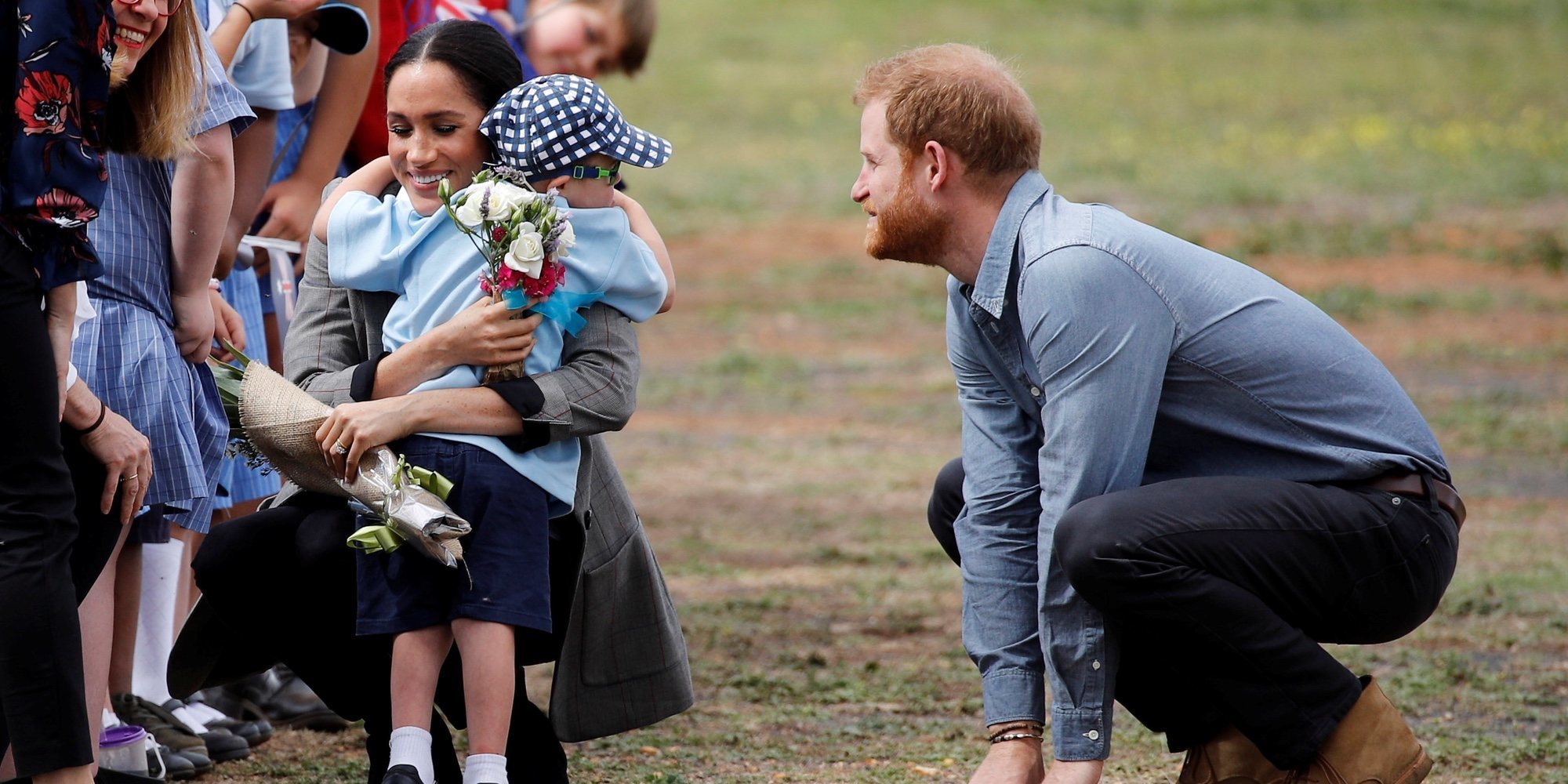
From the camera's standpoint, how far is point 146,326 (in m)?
3.13

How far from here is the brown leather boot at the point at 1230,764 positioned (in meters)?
3.03

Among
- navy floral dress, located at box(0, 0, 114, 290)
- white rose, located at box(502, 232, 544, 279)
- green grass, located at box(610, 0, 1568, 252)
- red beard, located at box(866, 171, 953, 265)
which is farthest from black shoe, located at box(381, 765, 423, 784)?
green grass, located at box(610, 0, 1568, 252)

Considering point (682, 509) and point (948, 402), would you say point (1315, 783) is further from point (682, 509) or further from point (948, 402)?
point (948, 402)

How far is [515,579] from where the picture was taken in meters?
2.86

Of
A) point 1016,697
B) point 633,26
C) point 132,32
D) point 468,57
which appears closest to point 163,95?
point 132,32

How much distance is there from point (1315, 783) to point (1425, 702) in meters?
1.35

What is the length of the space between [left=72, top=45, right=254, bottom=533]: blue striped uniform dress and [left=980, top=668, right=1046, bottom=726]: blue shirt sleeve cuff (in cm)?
141

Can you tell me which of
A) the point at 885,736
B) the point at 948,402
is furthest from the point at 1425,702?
the point at 948,402

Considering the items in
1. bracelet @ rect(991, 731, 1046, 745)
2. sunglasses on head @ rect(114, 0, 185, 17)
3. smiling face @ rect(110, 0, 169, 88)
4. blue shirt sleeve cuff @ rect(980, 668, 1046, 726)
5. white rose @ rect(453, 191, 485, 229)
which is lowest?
bracelet @ rect(991, 731, 1046, 745)

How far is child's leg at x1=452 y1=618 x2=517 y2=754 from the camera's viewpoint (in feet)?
9.32

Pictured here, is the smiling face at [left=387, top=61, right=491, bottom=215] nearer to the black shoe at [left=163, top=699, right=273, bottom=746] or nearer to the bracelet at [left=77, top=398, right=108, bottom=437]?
the bracelet at [left=77, top=398, right=108, bottom=437]

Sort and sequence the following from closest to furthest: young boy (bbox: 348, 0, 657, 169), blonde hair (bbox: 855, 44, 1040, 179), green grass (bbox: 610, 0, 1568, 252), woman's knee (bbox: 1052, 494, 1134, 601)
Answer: woman's knee (bbox: 1052, 494, 1134, 601) → blonde hair (bbox: 855, 44, 1040, 179) → young boy (bbox: 348, 0, 657, 169) → green grass (bbox: 610, 0, 1568, 252)

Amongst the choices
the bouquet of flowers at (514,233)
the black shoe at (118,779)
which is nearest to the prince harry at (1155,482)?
the bouquet of flowers at (514,233)

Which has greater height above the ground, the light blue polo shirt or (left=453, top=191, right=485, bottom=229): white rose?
(left=453, top=191, right=485, bottom=229): white rose
